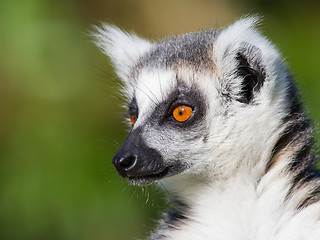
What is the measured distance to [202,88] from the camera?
3.25 m

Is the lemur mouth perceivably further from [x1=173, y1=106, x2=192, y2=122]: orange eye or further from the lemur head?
[x1=173, y1=106, x2=192, y2=122]: orange eye

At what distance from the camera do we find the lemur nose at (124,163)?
2980 millimetres

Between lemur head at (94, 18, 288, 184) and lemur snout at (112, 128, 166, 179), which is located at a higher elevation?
lemur head at (94, 18, 288, 184)

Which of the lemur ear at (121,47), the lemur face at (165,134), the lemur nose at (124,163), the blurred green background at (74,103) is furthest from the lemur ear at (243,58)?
the blurred green background at (74,103)

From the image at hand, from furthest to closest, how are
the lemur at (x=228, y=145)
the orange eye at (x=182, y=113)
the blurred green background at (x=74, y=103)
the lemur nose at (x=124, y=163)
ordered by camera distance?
1. the blurred green background at (x=74, y=103)
2. the orange eye at (x=182, y=113)
3. the lemur nose at (x=124, y=163)
4. the lemur at (x=228, y=145)

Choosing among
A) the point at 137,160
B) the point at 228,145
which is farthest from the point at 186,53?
the point at 137,160

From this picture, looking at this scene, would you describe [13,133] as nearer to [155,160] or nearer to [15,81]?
[15,81]

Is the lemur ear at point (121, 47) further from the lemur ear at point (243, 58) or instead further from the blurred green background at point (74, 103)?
the blurred green background at point (74, 103)

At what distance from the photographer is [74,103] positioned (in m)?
6.78

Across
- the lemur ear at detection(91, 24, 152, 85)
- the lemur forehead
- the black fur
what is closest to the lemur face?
the lemur forehead

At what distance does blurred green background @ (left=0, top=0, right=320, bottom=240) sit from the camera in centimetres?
604

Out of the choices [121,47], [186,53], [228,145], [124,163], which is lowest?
[124,163]

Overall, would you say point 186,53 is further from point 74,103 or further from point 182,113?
point 74,103

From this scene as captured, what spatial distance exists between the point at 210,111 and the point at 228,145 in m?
0.23
